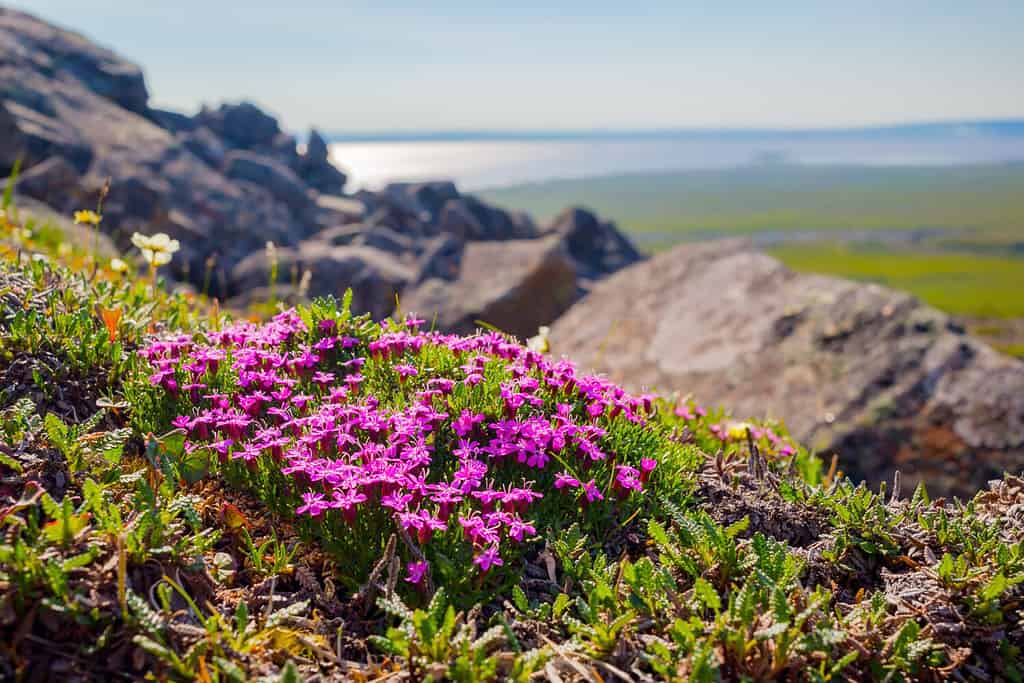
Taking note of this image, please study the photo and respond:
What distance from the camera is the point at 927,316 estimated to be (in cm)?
988

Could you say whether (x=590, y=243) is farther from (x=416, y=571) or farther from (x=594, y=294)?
(x=416, y=571)

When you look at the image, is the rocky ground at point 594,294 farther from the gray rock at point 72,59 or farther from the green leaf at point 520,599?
the green leaf at point 520,599

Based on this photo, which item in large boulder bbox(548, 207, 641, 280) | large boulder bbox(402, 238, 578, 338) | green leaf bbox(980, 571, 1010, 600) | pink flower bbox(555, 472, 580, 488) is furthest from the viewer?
large boulder bbox(548, 207, 641, 280)

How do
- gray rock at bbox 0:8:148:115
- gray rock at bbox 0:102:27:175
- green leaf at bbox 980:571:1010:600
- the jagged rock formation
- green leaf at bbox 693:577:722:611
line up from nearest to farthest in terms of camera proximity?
green leaf at bbox 693:577:722:611 < green leaf at bbox 980:571:1010:600 < gray rock at bbox 0:102:27:175 < the jagged rock formation < gray rock at bbox 0:8:148:115

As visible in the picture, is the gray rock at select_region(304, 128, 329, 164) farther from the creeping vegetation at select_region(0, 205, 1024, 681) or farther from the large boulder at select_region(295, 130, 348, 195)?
the creeping vegetation at select_region(0, 205, 1024, 681)

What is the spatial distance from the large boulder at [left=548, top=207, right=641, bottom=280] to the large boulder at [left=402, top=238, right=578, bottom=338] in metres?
30.8

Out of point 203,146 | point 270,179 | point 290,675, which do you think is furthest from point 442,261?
point 203,146

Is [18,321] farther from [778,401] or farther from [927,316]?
[927,316]

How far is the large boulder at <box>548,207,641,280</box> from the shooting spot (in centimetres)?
5134

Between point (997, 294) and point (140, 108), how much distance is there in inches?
6466

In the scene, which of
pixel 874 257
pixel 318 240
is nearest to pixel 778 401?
pixel 318 240

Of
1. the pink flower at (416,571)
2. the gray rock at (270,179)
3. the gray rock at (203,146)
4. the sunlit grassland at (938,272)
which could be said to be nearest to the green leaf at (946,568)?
the pink flower at (416,571)

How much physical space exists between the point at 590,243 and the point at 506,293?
3771 centimetres

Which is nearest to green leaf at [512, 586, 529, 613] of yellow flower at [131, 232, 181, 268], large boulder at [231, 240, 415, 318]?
yellow flower at [131, 232, 181, 268]
